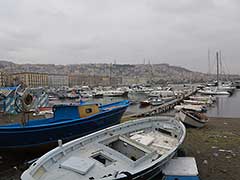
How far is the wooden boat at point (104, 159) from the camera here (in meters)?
3.93

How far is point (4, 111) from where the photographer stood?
15.7m

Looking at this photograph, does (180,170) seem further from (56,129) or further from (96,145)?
(56,129)

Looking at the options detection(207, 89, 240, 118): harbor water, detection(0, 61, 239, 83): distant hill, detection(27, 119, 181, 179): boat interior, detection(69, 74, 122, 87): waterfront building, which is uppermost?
detection(0, 61, 239, 83): distant hill

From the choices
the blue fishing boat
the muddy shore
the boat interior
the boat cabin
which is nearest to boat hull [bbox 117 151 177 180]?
the boat interior

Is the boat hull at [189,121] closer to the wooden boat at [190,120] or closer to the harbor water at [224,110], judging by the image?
the wooden boat at [190,120]

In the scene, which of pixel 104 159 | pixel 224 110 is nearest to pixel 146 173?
pixel 104 159

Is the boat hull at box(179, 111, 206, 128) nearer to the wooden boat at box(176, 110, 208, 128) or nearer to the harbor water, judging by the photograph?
the wooden boat at box(176, 110, 208, 128)

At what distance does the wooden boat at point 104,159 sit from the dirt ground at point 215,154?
131cm

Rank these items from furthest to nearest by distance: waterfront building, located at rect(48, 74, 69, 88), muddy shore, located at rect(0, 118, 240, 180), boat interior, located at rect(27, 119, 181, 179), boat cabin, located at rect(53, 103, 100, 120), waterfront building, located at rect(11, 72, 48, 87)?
waterfront building, located at rect(48, 74, 69, 88)
waterfront building, located at rect(11, 72, 48, 87)
boat cabin, located at rect(53, 103, 100, 120)
muddy shore, located at rect(0, 118, 240, 180)
boat interior, located at rect(27, 119, 181, 179)

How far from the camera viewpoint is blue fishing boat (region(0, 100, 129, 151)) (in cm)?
693

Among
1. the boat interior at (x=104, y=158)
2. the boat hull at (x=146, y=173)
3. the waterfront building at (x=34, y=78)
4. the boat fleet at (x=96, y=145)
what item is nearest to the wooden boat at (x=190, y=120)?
the boat fleet at (x=96, y=145)

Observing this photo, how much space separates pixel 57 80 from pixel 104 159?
345ft

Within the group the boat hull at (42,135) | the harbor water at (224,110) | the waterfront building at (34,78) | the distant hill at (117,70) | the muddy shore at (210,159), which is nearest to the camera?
the muddy shore at (210,159)

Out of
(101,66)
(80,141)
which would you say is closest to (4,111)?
(80,141)
